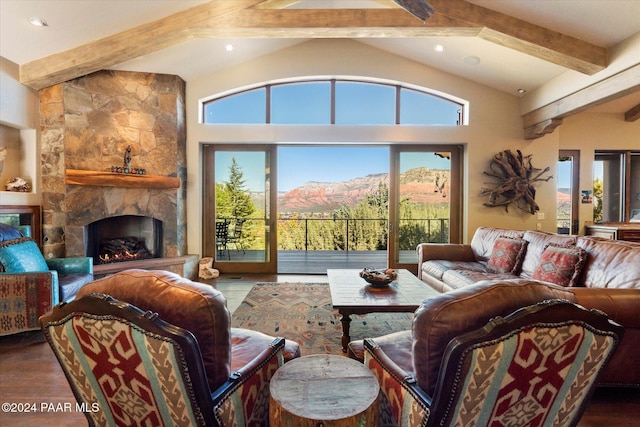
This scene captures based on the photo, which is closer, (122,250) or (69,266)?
(69,266)

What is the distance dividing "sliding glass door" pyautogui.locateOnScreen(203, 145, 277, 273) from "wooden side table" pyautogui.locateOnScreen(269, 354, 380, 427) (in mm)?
4328

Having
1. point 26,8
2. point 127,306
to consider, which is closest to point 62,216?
point 26,8

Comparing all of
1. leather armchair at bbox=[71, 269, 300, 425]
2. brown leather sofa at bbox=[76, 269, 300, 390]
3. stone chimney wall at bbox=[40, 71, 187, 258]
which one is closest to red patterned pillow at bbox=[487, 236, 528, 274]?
leather armchair at bbox=[71, 269, 300, 425]

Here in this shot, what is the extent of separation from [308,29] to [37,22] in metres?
2.93

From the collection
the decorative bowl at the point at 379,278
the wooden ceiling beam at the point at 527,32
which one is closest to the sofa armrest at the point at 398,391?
the decorative bowl at the point at 379,278

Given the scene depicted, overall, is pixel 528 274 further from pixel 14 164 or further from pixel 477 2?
pixel 14 164

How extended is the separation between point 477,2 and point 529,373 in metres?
3.91

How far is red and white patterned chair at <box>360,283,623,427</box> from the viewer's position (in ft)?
3.10

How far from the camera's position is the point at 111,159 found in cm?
453

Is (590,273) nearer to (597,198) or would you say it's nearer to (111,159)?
(597,198)

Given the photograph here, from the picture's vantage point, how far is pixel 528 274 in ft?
11.2

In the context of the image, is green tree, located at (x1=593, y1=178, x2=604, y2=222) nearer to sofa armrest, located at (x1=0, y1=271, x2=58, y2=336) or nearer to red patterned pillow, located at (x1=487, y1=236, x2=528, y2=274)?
red patterned pillow, located at (x1=487, y1=236, x2=528, y2=274)

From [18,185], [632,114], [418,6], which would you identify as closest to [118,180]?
[18,185]

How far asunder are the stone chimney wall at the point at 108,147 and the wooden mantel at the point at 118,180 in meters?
0.10
